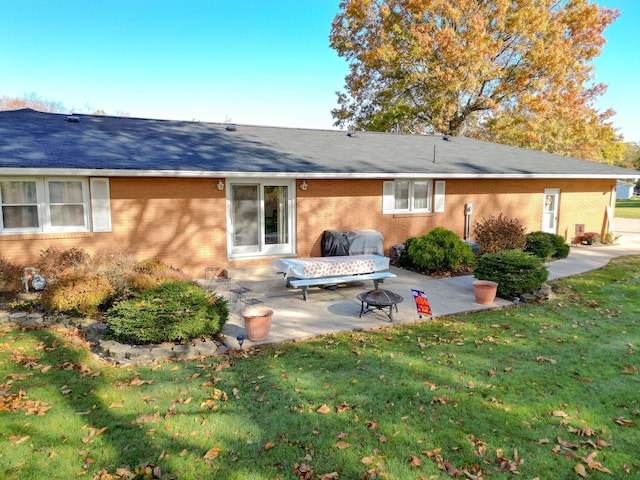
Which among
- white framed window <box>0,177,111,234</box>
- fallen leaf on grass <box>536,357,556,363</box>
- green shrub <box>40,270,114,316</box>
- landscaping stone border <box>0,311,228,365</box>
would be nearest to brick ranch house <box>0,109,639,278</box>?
white framed window <box>0,177,111,234</box>

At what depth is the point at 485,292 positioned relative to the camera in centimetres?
854

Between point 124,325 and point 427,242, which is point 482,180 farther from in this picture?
point 124,325

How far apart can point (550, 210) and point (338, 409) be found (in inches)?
613

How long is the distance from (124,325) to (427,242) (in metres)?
7.97

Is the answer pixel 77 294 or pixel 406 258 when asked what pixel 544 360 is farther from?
pixel 77 294

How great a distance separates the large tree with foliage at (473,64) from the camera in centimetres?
2397

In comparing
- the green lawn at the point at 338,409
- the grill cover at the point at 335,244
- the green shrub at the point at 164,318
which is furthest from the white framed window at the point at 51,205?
the grill cover at the point at 335,244

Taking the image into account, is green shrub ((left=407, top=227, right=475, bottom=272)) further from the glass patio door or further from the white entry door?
the white entry door

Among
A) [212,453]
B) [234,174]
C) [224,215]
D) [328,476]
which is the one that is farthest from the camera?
[224,215]

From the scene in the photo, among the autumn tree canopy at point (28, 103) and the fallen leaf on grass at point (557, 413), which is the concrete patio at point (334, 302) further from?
the autumn tree canopy at point (28, 103)

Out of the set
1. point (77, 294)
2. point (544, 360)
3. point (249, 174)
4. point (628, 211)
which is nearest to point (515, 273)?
point (544, 360)

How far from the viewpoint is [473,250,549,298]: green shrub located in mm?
8961

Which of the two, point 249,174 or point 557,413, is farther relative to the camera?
point 249,174

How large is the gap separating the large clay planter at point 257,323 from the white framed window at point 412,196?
7.62 m
